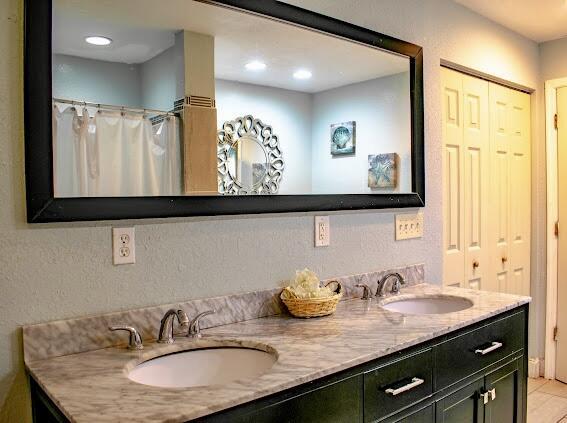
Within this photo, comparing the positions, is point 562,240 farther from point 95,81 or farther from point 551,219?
point 95,81

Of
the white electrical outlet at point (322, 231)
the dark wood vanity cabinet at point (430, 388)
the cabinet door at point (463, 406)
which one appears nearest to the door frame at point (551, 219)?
the dark wood vanity cabinet at point (430, 388)

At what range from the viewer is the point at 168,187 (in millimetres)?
1582

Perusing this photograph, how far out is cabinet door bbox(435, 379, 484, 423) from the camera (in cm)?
168

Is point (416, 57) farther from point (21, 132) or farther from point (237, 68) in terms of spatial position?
point (21, 132)

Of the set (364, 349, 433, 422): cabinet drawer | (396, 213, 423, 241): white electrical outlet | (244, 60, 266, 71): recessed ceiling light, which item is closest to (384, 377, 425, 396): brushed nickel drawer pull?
(364, 349, 433, 422): cabinet drawer

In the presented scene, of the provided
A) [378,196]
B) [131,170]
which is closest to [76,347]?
[131,170]

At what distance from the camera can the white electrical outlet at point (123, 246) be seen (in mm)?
1483

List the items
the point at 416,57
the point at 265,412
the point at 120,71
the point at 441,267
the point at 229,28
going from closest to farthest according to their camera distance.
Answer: the point at 265,412
the point at 120,71
the point at 229,28
the point at 416,57
the point at 441,267

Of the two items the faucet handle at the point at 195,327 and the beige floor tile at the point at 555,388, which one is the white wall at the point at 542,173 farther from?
the faucet handle at the point at 195,327

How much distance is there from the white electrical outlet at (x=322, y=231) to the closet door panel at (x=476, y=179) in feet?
Answer: 3.91

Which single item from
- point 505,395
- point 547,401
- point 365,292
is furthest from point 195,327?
point 547,401

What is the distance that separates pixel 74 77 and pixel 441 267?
199cm

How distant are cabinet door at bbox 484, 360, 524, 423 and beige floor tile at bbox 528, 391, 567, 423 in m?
0.96

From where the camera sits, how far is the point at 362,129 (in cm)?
221
